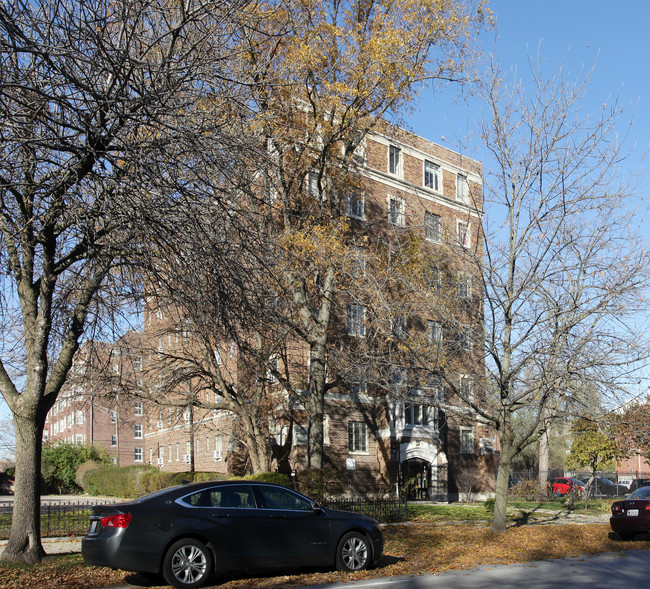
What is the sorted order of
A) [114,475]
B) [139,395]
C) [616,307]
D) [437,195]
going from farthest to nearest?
1. [114,475]
2. [437,195]
3. [139,395]
4. [616,307]

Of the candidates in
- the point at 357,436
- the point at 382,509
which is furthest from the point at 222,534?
the point at 357,436

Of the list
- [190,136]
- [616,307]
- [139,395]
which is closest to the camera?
[190,136]

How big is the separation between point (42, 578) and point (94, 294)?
4.33 m

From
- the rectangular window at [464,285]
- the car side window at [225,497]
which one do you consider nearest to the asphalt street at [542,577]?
the car side window at [225,497]

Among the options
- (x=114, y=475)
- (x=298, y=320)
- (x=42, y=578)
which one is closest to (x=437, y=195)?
(x=298, y=320)

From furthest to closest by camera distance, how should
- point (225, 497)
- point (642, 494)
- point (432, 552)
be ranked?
point (642, 494) → point (432, 552) → point (225, 497)

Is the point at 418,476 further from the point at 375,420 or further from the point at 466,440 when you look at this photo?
the point at 466,440

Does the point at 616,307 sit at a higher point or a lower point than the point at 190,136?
lower

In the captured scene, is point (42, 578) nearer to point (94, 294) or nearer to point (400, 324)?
point (94, 294)

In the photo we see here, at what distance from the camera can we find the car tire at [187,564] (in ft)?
30.6

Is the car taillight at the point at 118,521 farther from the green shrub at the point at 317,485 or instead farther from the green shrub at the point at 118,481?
the green shrub at the point at 118,481

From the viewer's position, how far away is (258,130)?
1616cm

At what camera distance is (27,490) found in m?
10.8

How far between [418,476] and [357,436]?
153 inches
